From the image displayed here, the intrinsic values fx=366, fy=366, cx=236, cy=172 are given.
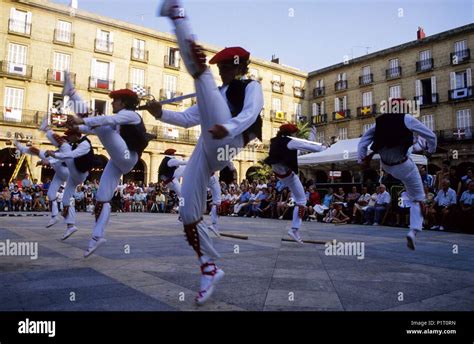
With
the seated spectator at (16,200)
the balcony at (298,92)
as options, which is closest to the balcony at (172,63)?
the balcony at (298,92)

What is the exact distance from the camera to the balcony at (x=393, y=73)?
35.1 m

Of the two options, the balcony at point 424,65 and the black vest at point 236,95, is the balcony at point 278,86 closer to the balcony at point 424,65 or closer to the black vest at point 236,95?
the balcony at point 424,65

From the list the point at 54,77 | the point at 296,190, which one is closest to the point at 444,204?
the point at 296,190

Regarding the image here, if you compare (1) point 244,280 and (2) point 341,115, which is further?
(2) point 341,115

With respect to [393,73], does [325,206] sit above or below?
below

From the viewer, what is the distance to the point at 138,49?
32375 mm

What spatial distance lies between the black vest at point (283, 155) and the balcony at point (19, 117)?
25.3m

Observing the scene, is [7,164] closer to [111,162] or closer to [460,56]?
[111,162]

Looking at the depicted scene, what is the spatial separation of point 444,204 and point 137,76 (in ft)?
91.3

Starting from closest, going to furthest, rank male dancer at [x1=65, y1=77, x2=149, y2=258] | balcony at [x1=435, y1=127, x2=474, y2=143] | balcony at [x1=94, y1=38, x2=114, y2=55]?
male dancer at [x1=65, y1=77, x2=149, y2=258], balcony at [x1=435, y1=127, x2=474, y2=143], balcony at [x1=94, y1=38, x2=114, y2=55]

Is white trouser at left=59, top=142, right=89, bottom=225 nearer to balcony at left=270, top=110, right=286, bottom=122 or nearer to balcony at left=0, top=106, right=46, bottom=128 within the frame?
balcony at left=0, top=106, right=46, bottom=128

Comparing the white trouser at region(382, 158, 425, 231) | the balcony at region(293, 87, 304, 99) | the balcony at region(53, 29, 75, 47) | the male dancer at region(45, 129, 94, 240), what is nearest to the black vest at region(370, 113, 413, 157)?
the white trouser at region(382, 158, 425, 231)

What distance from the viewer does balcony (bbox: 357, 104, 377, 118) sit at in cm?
3631

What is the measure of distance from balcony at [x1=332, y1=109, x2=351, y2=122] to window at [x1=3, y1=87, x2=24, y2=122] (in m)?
29.4
